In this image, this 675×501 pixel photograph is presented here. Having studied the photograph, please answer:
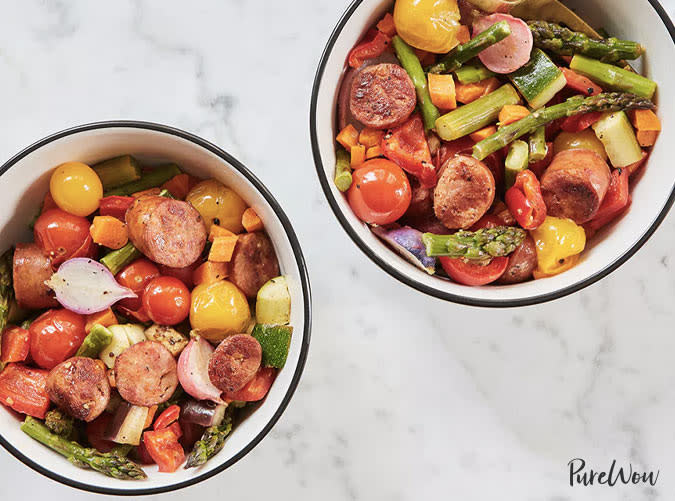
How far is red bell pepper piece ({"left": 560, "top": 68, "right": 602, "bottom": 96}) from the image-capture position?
5.92 ft

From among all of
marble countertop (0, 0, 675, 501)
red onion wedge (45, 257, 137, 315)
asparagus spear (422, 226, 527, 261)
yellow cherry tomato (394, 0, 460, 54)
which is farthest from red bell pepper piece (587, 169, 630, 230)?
red onion wedge (45, 257, 137, 315)

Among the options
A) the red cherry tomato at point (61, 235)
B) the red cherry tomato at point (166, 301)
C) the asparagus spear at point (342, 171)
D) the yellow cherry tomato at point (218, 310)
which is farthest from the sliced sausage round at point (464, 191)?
the red cherry tomato at point (61, 235)

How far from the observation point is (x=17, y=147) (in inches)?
83.0

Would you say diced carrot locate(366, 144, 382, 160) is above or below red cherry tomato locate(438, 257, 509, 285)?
above

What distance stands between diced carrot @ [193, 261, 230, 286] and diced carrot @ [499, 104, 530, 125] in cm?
81

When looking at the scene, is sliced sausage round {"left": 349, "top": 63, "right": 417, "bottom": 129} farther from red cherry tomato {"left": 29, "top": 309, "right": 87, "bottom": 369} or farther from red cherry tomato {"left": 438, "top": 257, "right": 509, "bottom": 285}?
red cherry tomato {"left": 29, "top": 309, "right": 87, "bottom": 369}

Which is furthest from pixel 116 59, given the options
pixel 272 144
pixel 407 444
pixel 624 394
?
pixel 624 394

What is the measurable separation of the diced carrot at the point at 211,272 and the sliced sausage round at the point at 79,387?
339 mm

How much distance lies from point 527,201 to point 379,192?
368mm

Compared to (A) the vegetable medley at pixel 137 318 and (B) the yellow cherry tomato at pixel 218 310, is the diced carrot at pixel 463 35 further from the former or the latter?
(B) the yellow cherry tomato at pixel 218 310

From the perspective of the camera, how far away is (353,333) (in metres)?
2.15

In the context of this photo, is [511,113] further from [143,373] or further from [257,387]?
[143,373]

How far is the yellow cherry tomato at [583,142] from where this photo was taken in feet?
5.96

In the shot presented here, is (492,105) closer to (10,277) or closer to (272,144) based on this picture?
(272,144)
